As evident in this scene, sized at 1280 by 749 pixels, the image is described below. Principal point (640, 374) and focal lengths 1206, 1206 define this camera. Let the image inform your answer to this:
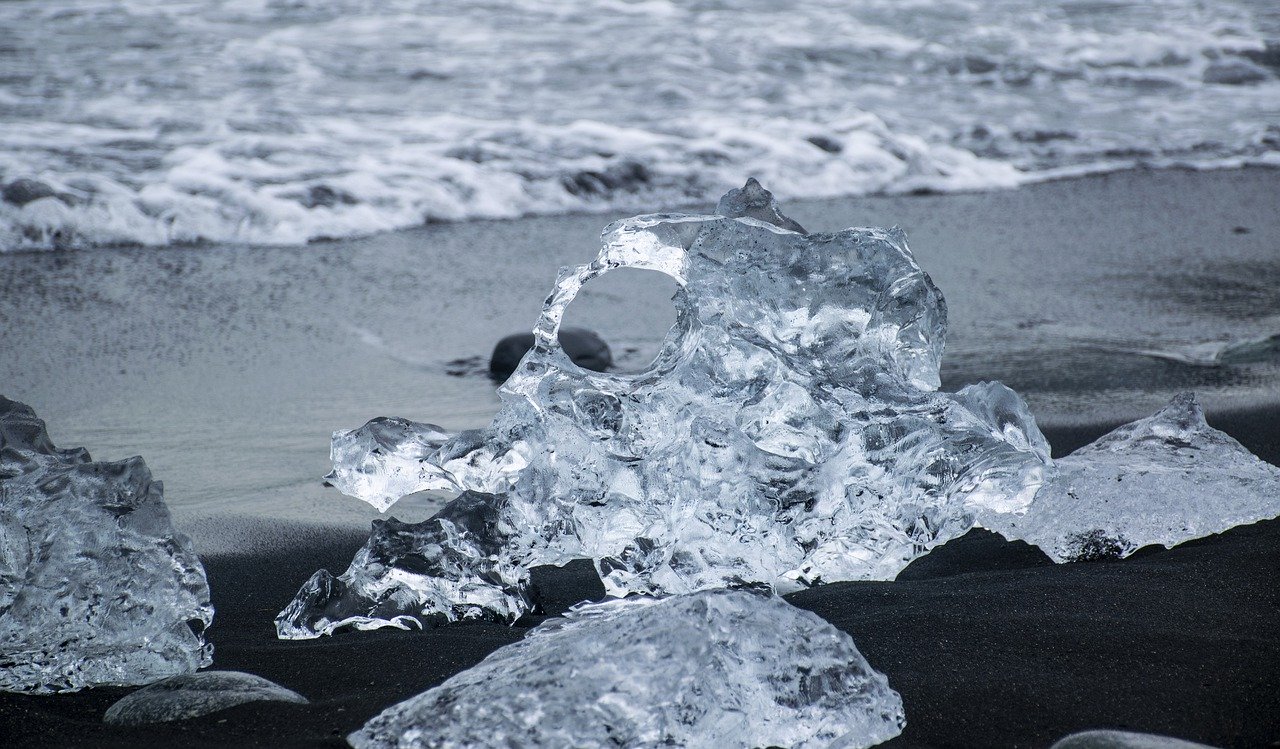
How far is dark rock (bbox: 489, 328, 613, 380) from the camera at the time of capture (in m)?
3.90

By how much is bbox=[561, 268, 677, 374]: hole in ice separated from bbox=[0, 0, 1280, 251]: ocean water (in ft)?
4.98

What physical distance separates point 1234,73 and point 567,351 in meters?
8.74

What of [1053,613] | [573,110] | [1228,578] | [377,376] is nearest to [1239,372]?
[1228,578]

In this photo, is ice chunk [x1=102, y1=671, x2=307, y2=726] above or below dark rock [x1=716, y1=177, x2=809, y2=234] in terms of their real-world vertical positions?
below

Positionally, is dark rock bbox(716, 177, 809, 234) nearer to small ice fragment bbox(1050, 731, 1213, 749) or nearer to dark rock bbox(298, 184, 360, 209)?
small ice fragment bbox(1050, 731, 1213, 749)

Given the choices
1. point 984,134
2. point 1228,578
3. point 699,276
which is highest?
point 699,276

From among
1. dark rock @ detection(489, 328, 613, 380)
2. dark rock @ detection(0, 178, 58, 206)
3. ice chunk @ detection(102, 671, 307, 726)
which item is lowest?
dark rock @ detection(489, 328, 613, 380)

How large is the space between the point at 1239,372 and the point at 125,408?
3401mm

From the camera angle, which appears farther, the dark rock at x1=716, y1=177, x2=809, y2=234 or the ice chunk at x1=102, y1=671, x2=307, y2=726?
the dark rock at x1=716, y1=177, x2=809, y2=234

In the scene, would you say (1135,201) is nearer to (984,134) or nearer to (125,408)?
(984,134)

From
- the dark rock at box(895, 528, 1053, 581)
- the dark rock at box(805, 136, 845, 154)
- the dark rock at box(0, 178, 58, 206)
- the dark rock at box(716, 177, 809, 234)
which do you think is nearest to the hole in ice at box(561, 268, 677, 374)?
the dark rock at box(716, 177, 809, 234)

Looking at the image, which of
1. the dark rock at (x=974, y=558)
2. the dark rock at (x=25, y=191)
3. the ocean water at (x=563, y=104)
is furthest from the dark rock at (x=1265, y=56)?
the dark rock at (x=974, y=558)

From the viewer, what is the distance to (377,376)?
3854mm

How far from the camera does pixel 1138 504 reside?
93.4 inches
